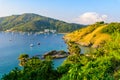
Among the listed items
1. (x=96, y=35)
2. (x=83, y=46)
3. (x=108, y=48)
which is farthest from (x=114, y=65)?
(x=96, y=35)

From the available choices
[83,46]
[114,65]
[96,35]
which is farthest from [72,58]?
[96,35]

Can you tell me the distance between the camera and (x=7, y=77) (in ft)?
170

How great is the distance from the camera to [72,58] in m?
89.4

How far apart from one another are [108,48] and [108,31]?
4474 inches

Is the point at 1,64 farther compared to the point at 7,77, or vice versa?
the point at 1,64

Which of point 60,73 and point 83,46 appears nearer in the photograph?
point 60,73

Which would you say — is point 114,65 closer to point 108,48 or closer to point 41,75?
point 108,48

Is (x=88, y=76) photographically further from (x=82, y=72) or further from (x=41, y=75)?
(x=41, y=75)

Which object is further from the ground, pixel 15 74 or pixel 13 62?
pixel 15 74

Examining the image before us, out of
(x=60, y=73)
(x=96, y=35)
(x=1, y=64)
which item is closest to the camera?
(x=60, y=73)

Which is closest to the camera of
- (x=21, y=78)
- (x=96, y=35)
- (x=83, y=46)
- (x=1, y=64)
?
(x=21, y=78)

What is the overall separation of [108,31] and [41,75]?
152 m

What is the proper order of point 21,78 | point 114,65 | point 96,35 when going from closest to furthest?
point 21,78
point 114,65
point 96,35

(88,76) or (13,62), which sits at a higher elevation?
(88,76)
